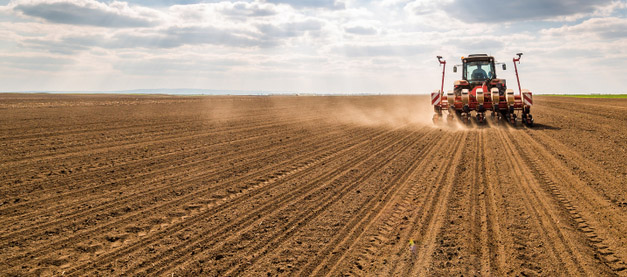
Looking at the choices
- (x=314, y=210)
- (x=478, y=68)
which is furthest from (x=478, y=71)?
(x=314, y=210)

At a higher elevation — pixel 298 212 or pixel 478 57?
pixel 478 57

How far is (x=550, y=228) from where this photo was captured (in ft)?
14.5

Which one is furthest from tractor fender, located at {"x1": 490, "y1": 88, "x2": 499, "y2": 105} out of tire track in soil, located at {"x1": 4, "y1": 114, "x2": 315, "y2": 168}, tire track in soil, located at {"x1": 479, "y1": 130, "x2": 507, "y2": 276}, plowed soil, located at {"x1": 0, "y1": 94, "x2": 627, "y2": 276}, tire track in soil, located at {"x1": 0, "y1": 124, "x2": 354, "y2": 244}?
tire track in soil, located at {"x1": 0, "y1": 124, "x2": 354, "y2": 244}

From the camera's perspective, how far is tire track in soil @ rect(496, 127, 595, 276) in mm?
3568

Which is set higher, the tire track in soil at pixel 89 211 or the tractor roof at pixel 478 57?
the tractor roof at pixel 478 57

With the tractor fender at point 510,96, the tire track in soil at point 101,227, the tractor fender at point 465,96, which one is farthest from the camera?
the tractor fender at point 465,96

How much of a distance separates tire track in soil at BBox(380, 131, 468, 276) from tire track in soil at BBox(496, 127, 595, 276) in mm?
1209

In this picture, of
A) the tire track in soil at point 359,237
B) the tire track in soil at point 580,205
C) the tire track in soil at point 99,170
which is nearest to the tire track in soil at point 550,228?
the tire track in soil at point 580,205

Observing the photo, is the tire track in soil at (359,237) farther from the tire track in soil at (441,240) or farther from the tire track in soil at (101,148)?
the tire track in soil at (101,148)

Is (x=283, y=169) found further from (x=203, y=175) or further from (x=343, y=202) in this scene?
(x=343, y=202)

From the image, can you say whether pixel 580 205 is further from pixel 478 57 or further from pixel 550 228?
pixel 478 57

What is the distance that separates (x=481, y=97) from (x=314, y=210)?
12.9 m

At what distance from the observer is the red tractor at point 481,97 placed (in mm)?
15234

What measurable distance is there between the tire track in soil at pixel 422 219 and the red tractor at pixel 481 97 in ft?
30.6
